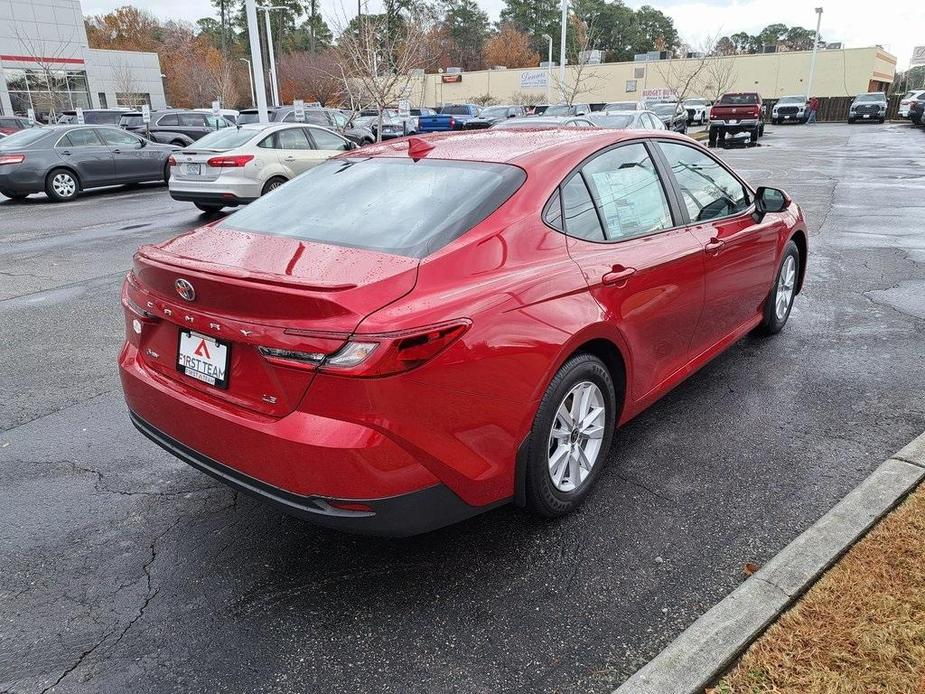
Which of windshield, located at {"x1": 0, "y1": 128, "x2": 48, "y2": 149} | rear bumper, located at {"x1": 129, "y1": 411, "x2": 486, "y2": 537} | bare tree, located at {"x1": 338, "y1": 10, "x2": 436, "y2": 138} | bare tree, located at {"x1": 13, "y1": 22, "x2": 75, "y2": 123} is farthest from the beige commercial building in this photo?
rear bumper, located at {"x1": 129, "y1": 411, "x2": 486, "y2": 537}

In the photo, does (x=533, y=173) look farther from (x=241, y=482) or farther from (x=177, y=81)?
(x=177, y=81)

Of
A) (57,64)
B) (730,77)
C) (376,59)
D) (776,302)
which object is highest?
(57,64)

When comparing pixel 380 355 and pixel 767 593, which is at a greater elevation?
pixel 380 355

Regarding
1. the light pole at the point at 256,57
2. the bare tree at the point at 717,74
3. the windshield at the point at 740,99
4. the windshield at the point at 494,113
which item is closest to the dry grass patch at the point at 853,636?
the light pole at the point at 256,57

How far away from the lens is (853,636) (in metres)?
2.34

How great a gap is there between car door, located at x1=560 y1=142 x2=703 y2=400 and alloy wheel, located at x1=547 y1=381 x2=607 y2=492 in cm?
30

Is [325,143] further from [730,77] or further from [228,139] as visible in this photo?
[730,77]

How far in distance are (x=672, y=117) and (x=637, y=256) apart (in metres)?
28.1

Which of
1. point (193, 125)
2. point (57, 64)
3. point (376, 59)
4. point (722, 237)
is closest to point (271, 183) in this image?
point (376, 59)

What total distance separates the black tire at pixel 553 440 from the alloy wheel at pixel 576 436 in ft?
0.05

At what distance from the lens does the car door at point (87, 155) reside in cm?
1471

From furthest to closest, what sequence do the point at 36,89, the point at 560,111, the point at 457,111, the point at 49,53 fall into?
the point at 49,53
the point at 36,89
the point at 457,111
the point at 560,111

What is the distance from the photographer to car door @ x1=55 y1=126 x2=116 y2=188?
48.3ft

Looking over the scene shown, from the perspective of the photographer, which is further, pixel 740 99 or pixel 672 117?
pixel 740 99
